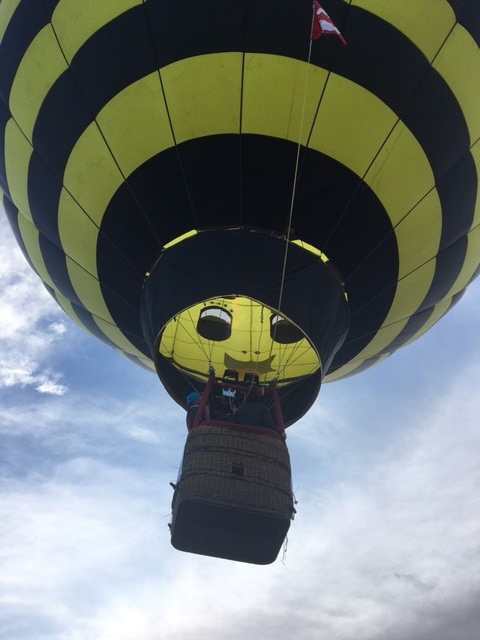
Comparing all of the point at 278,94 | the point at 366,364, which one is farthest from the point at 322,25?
the point at 366,364

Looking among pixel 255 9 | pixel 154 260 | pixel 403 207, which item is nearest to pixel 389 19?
pixel 255 9

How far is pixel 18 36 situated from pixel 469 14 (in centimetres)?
326

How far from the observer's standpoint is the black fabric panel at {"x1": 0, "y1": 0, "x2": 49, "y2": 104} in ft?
16.2

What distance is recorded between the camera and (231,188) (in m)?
4.84

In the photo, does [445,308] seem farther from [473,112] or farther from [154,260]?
[154,260]

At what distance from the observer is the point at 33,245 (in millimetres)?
6328

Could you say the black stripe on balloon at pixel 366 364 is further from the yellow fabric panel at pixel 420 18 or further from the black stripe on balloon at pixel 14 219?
the black stripe on balloon at pixel 14 219

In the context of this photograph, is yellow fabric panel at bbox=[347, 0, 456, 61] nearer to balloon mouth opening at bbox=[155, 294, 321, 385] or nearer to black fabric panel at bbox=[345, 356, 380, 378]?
balloon mouth opening at bbox=[155, 294, 321, 385]

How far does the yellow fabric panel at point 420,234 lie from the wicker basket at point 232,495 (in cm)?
178

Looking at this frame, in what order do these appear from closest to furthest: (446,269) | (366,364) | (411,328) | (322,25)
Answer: (322,25) → (446,269) → (411,328) → (366,364)

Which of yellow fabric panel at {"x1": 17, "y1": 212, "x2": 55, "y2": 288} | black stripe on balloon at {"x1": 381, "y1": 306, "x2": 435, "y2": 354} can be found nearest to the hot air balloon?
yellow fabric panel at {"x1": 17, "y1": 212, "x2": 55, "y2": 288}

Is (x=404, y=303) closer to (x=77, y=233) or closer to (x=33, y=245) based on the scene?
(x=77, y=233)

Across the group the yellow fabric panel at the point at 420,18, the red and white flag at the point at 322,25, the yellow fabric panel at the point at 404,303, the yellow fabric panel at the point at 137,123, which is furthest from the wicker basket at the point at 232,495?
the yellow fabric panel at the point at 420,18

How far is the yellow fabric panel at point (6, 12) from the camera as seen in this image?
5.17 metres
